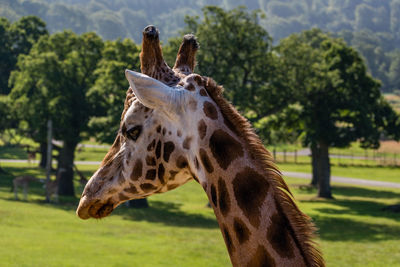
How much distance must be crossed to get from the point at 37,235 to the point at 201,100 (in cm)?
1634

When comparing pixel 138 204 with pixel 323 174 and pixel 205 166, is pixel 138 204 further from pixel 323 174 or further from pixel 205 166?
pixel 205 166

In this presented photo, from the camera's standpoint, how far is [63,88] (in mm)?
30688

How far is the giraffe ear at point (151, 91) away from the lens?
2.38 metres

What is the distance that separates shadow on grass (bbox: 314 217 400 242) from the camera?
21.0m

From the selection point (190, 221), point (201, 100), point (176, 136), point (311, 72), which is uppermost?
point (311, 72)

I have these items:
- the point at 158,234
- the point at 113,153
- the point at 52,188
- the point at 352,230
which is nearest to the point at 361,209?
the point at 352,230

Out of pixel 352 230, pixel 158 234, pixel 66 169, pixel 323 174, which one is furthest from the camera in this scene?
pixel 323 174

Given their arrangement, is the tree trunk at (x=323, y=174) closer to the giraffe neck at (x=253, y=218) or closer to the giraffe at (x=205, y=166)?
the giraffe at (x=205, y=166)

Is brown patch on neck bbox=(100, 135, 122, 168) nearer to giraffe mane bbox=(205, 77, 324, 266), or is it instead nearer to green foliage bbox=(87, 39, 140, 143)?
giraffe mane bbox=(205, 77, 324, 266)

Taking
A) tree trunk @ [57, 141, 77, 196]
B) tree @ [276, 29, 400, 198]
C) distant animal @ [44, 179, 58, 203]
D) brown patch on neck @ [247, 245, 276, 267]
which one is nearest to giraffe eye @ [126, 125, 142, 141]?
brown patch on neck @ [247, 245, 276, 267]

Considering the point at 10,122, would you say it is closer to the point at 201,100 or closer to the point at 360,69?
the point at 360,69

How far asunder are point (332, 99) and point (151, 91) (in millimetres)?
30571

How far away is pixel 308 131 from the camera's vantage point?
32.7 meters

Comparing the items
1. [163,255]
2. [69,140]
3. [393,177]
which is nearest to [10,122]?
[69,140]
